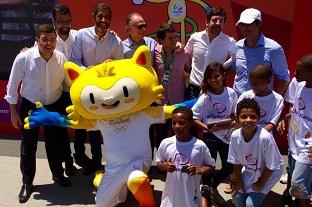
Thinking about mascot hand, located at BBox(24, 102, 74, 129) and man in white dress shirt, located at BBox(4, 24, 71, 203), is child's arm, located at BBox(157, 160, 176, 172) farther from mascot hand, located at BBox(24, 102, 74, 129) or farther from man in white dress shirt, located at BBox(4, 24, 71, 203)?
man in white dress shirt, located at BBox(4, 24, 71, 203)

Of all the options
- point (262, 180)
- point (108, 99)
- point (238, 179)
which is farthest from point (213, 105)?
point (108, 99)

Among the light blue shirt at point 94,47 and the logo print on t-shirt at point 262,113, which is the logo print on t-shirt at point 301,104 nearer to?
the logo print on t-shirt at point 262,113

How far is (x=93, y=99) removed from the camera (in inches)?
155

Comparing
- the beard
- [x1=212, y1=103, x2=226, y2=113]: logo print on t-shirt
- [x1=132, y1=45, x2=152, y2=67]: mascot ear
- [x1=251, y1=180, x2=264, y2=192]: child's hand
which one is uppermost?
the beard

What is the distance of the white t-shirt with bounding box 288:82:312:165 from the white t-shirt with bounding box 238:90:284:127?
13 cm

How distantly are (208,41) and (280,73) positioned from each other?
81cm

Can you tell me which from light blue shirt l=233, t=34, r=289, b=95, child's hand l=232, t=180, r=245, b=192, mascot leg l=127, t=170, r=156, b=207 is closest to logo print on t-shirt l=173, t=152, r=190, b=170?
mascot leg l=127, t=170, r=156, b=207

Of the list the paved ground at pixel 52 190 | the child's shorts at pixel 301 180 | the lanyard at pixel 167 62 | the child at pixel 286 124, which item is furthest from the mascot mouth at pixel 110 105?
the child's shorts at pixel 301 180

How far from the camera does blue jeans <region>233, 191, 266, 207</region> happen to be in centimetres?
368

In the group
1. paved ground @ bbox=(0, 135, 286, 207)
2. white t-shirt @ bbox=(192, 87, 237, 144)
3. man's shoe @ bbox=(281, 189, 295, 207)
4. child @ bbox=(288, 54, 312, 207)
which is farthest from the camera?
paved ground @ bbox=(0, 135, 286, 207)

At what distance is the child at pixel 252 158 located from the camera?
3.62m

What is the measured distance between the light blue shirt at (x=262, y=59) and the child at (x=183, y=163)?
0.85 metres

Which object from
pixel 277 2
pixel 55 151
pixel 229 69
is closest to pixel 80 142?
pixel 55 151

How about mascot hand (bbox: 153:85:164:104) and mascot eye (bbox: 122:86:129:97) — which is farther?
mascot hand (bbox: 153:85:164:104)
